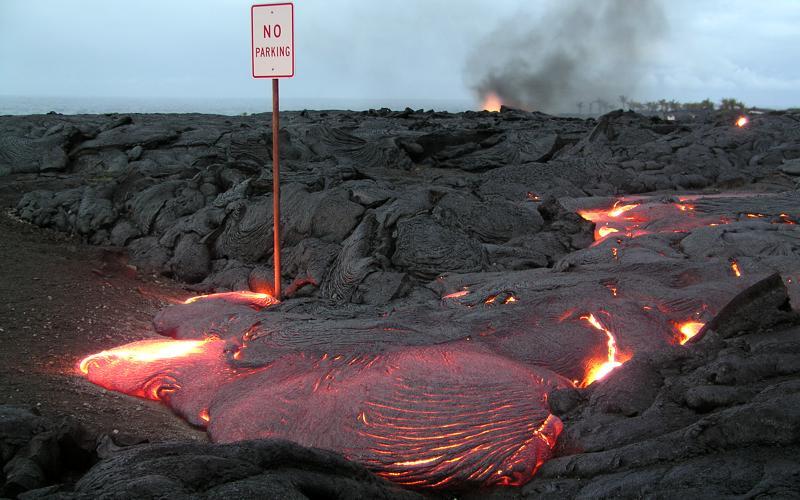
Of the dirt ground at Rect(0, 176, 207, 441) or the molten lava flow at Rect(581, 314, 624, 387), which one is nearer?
the dirt ground at Rect(0, 176, 207, 441)

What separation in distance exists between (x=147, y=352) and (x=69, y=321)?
4.02 ft

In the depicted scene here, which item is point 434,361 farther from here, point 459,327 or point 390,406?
point 459,327

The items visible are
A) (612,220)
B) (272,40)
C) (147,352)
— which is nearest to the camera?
(147,352)

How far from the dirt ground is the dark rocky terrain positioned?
0.99ft

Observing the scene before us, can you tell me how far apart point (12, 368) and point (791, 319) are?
545 cm

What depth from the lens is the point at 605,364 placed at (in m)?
4.68

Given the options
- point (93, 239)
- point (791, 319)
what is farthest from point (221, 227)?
point (791, 319)

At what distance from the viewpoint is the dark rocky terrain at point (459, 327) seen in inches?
107

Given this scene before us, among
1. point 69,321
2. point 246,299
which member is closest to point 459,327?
point 246,299

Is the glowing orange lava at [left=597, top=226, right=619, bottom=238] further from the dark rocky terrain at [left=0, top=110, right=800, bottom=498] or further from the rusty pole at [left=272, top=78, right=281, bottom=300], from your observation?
the rusty pole at [left=272, top=78, right=281, bottom=300]

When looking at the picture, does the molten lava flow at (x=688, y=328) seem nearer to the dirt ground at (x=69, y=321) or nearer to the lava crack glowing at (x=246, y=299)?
the dirt ground at (x=69, y=321)

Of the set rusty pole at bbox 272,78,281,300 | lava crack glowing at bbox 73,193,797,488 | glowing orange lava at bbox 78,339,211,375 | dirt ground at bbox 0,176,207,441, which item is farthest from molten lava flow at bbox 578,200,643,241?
dirt ground at bbox 0,176,207,441

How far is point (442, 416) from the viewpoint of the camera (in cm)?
380

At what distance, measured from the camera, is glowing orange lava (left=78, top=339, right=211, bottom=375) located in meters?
5.15
